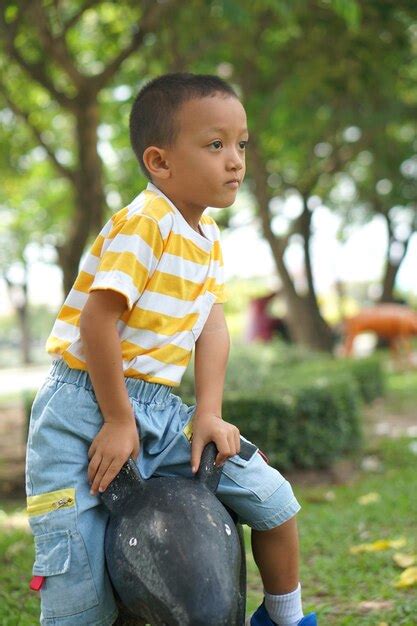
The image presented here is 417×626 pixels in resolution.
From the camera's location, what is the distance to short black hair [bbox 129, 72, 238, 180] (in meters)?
2.62

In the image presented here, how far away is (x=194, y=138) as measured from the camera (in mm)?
2590

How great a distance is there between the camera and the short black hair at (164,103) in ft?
8.59

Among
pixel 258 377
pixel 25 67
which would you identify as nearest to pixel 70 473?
pixel 258 377

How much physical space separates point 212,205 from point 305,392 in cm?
519

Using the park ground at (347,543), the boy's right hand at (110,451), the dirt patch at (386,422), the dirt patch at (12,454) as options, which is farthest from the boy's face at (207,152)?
the dirt patch at (386,422)

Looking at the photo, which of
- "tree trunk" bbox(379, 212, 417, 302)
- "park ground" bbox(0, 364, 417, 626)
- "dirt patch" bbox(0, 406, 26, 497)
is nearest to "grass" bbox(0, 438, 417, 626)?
"park ground" bbox(0, 364, 417, 626)

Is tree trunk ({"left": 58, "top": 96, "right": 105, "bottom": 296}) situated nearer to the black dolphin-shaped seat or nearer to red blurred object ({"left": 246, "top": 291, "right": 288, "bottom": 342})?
the black dolphin-shaped seat

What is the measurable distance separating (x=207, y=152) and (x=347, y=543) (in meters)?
3.43

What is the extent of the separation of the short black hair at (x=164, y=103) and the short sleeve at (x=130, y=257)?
0.82 ft

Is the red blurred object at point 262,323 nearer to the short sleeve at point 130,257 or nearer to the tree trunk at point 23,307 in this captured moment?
the tree trunk at point 23,307

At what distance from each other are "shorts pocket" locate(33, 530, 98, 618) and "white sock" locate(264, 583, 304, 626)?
58 cm

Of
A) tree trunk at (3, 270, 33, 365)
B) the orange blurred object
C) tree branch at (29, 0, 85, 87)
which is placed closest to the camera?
tree branch at (29, 0, 85, 87)

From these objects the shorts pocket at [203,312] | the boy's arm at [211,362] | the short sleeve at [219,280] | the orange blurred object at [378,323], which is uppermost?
the short sleeve at [219,280]

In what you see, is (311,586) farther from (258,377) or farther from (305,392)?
(258,377)
